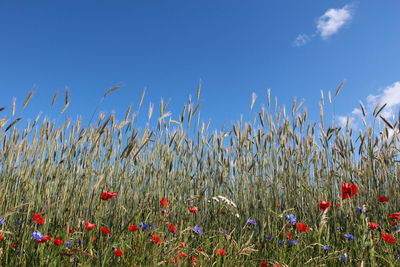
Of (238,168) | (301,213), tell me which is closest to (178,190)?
(238,168)

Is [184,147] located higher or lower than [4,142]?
higher

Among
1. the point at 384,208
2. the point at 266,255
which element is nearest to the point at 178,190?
the point at 266,255

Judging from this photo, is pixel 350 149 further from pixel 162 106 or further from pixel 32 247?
pixel 32 247

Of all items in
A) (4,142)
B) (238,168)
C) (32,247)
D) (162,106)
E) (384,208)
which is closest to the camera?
(32,247)

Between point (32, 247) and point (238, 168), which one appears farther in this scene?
point (238, 168)

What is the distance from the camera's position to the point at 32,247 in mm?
1809

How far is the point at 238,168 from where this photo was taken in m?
2.82

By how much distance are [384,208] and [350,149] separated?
1.75 feet

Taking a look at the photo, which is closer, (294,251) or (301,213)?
(294,251)

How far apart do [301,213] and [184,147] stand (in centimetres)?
111

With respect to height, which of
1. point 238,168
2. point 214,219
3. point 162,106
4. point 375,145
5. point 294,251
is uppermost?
point 375,145

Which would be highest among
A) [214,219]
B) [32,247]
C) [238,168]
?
[238,168]

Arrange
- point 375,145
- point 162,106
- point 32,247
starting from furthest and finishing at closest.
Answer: point 375,145 < point 162,106 < point 32,247

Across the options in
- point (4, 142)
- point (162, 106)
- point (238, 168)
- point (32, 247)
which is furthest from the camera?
point (238, 168)
